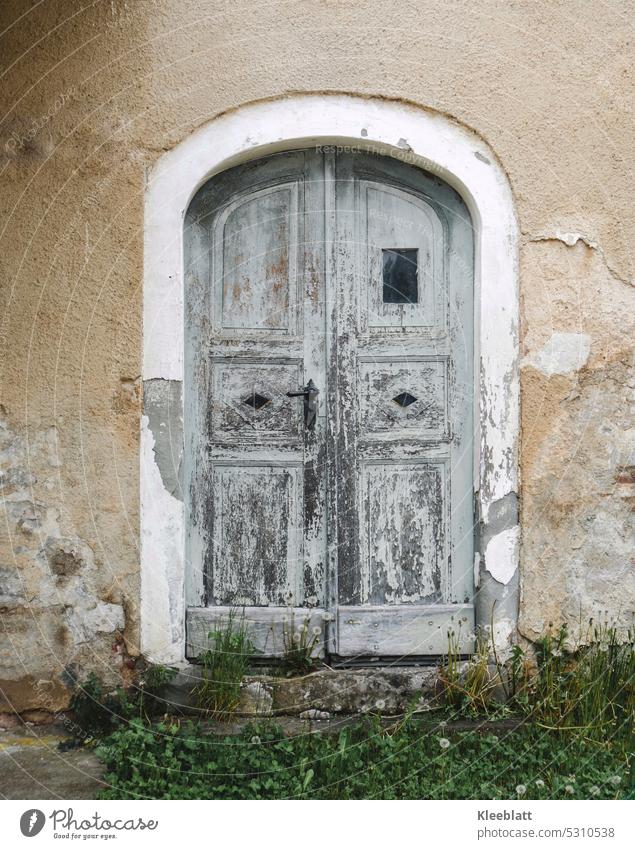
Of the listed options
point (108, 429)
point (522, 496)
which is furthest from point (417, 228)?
point (108, 429)

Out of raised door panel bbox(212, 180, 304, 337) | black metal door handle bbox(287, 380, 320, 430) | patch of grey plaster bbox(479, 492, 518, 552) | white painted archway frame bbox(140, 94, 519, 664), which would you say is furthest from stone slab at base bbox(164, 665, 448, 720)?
raised door panel bbox(212, 180, 304, 337)

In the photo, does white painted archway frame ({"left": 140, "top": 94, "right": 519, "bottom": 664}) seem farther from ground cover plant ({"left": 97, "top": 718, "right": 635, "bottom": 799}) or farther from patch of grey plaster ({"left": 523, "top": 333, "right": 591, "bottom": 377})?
ground cover plant ({"left": 97, "top": 718, "right": 635, "bottom": 799})

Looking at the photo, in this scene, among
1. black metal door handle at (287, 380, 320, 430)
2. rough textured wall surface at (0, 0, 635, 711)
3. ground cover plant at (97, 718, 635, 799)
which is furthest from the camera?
black metal door handle at (287, 380, 320, 430)

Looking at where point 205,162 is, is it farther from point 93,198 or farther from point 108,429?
point 108,429

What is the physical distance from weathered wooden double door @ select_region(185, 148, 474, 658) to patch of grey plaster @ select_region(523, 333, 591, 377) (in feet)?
1.01

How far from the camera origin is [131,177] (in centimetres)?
350

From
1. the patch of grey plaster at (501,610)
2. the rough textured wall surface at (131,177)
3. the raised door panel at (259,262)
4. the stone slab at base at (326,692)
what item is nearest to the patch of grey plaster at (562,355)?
the rough textured wall surface at (131,177)

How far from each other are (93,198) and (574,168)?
1978 mm

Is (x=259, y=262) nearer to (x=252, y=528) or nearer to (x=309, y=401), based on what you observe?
(x=309, y=401)

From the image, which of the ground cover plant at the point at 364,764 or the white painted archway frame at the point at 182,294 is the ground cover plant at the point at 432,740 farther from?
the white painted archway frame at the point at 182,294

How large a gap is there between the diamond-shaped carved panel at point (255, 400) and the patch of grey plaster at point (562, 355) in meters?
1.11

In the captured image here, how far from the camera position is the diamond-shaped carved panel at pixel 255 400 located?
369cm

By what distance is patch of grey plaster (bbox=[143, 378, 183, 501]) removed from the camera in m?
3.51

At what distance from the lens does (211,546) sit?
3693 millimetres
